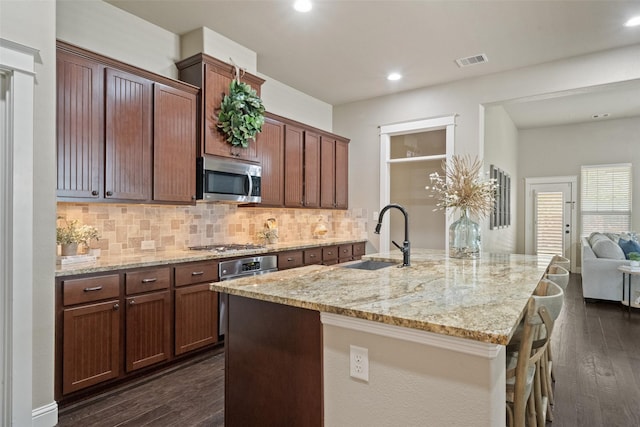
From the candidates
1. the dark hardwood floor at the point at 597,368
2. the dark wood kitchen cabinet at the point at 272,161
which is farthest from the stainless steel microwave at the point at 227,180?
the dark hardwood floor at the point at 597,368

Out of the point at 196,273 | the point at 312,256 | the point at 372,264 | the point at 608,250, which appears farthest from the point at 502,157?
the point at 196,273

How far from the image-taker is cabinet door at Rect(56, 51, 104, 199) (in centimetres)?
248

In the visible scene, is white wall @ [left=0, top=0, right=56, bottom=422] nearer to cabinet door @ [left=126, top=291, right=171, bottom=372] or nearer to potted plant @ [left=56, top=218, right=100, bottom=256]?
potted plant @ [left=56, top=218, right=100, bottom=256]

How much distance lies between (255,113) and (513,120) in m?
5.75

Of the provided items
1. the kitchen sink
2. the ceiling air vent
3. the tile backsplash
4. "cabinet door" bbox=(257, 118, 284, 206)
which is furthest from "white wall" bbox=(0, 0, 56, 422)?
the ceiling air vent

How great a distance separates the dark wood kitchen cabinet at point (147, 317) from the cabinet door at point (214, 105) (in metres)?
1.26

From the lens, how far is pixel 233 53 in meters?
3.73

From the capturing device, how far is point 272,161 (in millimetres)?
4301

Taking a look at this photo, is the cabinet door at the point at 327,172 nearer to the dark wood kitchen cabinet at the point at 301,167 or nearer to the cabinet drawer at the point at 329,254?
the dark wood kitchen cabinet at the point at 301,167

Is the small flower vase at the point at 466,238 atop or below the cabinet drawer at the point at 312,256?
atop

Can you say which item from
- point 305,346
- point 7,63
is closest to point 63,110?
point 7,63

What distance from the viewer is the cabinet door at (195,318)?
9.55ft

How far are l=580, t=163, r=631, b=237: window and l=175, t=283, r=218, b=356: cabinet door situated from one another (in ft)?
24.7

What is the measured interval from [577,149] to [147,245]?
8156mm
